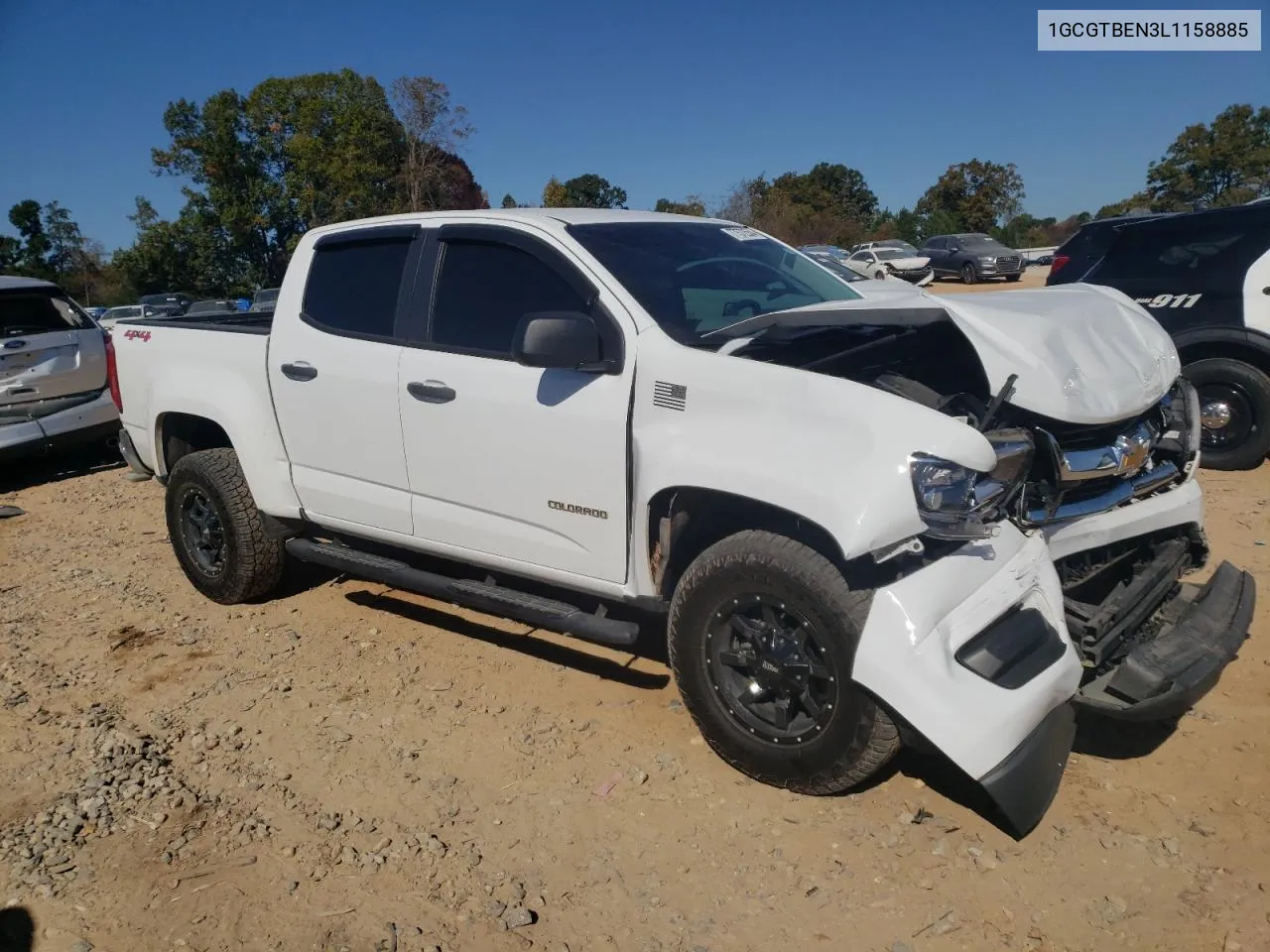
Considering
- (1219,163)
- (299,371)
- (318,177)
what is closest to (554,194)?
(318,177)

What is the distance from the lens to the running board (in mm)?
3342

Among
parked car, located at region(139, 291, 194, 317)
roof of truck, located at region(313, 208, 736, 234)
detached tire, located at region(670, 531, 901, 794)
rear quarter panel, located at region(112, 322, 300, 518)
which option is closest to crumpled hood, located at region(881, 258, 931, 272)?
parked car, located at region(139, 291, 194, 317)

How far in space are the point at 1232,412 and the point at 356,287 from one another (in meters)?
6.14

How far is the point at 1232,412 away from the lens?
649cm

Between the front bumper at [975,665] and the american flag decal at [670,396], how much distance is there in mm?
907

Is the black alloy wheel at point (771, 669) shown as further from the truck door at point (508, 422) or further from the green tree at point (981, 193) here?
the green tree at point (981, 193)

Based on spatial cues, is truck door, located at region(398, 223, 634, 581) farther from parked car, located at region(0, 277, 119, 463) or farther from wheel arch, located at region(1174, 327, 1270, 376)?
parked car, located at region(0, 277, 119, 463)

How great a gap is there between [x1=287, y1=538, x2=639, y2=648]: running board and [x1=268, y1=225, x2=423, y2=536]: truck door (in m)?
0.18

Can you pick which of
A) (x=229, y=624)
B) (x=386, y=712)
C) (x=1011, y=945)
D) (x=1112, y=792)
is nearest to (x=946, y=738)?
(x=1011, y=945)

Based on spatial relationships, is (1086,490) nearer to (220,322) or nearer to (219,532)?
(219,532)

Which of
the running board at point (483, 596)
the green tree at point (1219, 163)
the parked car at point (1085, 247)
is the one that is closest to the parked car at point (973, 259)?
the green tree at point (1219, 163)

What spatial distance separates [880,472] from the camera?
255 centimetres

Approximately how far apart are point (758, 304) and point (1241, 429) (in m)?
4.78

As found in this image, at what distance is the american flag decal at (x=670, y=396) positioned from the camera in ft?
9.88
